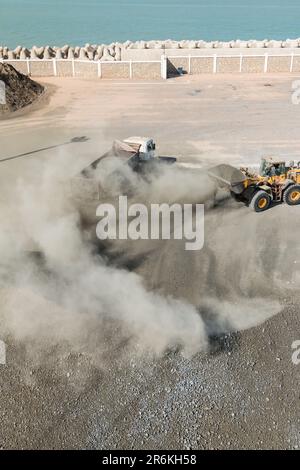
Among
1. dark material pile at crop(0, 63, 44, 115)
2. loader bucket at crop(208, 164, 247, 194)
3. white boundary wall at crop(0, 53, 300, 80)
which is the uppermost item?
white boundary wall at crop(0, 53, 300, 80)

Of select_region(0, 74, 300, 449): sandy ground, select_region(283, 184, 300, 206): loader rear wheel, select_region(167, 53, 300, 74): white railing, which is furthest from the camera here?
select_region(167, 53, 300, 74): white railing

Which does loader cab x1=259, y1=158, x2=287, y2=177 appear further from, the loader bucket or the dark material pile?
the dark material pile

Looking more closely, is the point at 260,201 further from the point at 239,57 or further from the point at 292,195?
the point at 239,57

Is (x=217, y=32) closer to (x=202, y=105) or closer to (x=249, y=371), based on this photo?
(x=202, y=105)

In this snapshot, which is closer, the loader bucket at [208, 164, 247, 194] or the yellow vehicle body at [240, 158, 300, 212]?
the loader bucket at [208, 164, 247, 194]

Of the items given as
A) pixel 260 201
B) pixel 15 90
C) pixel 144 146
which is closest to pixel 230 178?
pixel 260 201

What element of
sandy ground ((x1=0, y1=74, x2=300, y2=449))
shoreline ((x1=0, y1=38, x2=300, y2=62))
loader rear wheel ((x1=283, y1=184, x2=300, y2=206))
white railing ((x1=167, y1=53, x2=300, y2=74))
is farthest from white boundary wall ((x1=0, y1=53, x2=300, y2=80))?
loader rear wheel ((x1=283, y1=184, x2=300, y2=206))

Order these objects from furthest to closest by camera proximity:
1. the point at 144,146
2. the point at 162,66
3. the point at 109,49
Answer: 1. the point at 109,49
2. the point at 162,66
3. the point at 144,146

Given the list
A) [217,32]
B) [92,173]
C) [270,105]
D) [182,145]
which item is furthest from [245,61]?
[217,32]
